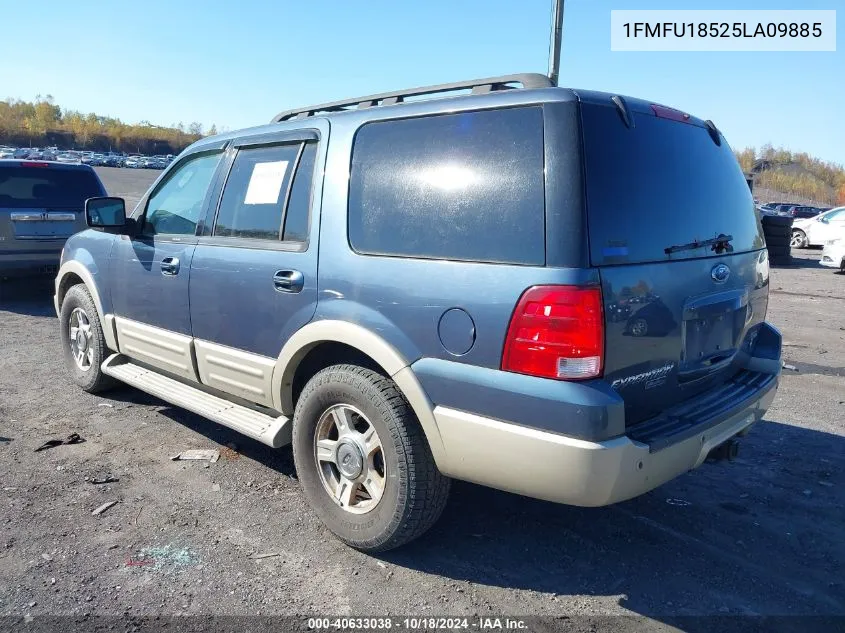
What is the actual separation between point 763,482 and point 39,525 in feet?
13.2

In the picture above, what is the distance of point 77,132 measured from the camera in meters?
124

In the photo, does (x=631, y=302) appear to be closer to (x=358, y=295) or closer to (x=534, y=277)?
(x=534, y=277)

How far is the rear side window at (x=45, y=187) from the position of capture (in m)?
8.75

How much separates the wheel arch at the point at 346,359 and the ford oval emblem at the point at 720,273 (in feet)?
4.73

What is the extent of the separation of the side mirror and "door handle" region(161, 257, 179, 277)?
64cm

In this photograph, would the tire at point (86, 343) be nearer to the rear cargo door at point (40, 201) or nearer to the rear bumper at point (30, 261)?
the rear bumper at point (30, 261)

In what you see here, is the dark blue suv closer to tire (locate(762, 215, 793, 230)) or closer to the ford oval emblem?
the ford oval emblem

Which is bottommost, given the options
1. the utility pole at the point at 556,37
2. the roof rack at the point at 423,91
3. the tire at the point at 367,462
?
the tire at the point at 367,462

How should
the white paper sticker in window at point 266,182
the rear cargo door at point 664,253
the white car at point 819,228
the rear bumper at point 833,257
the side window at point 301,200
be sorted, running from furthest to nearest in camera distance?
the white car at point 819,228, the rear bumper at point 833,257, the white paper sticker in window at point 266,182, the side window at point 301,200, the rear cargo door at point 664,253

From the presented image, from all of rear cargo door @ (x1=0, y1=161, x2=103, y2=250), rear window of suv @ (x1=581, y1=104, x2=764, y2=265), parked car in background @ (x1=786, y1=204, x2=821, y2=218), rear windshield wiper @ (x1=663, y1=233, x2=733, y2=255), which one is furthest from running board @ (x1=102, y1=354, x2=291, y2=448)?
parked car in background @ (x1=786, y1=204, x2=821, y2=218)

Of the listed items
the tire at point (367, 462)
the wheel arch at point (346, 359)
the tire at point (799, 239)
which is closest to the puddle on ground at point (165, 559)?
the tire at point (367, 462)

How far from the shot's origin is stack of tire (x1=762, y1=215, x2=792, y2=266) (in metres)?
15.8

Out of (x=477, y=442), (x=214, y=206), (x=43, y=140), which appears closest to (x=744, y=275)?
(x=477, y=442)

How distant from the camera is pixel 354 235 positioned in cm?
319
